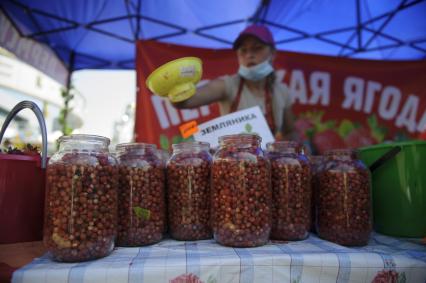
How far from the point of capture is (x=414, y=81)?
98.3 inches

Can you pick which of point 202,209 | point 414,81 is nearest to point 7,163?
point 202,209

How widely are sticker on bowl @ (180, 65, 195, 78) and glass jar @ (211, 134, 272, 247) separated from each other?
57cm

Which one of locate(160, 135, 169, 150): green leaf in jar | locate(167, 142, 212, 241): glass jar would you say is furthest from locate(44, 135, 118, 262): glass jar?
locate(160, 135, 169, 150): green leaf in jar

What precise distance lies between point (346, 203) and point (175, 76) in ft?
2.74

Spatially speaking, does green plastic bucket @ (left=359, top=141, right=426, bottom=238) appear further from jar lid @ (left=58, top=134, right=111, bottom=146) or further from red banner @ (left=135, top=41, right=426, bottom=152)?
red banner @ (left=135, top=41, right=426, bottom=152)

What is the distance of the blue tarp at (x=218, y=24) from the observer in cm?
256

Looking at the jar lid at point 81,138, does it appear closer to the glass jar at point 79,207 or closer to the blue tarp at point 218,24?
the glass jar at point 79,207

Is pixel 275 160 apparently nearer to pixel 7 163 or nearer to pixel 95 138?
pixel 95 138

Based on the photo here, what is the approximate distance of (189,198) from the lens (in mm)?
859

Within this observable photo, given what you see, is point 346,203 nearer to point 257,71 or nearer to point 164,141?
point 257,71

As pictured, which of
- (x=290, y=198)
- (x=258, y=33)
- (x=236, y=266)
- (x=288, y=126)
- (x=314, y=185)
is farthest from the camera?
(x=288, y=126)

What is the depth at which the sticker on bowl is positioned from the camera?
125 cm

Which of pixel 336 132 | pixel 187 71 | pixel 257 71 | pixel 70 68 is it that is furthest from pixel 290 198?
pixel 70 68

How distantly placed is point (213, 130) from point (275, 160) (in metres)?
0.48
